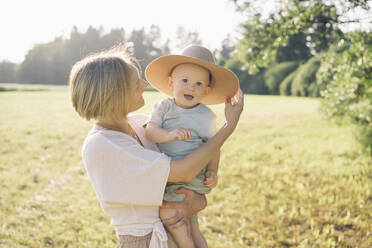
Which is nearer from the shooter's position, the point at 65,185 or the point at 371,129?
the point at 65,185

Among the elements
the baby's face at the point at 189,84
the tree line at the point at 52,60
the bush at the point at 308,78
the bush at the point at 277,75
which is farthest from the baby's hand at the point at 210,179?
the tree line at the point at 52,60

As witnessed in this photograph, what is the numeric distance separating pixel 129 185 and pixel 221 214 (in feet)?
12.7

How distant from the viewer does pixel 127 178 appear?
1.89m

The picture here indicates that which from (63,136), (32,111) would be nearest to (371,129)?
(63,136)

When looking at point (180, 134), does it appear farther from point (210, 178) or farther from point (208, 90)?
point (208, 90)

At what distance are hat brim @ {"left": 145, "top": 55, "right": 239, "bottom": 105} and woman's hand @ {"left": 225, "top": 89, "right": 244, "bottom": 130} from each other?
8 centimetres

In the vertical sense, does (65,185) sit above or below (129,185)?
below

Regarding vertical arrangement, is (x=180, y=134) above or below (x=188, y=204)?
above

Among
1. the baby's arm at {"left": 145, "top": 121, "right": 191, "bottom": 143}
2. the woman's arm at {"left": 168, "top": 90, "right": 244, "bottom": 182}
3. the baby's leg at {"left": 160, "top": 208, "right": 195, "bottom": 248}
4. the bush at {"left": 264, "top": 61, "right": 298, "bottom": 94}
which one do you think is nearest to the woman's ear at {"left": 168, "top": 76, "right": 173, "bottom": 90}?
the baby's arm at {"left": 145, "top": 121, "right": 191, "bottom": 143}

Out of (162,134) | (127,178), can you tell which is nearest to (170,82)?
(162,134)

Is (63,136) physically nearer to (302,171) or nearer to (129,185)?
(302,171)

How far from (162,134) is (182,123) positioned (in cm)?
19

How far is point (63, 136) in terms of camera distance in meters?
12.0

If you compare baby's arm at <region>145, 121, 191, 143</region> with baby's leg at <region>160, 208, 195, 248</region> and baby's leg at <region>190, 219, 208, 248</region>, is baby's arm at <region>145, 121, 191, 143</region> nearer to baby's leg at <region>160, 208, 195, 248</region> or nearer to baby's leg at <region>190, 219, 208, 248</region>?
baby's leg at <region>160, 208, 195, 248</region>
